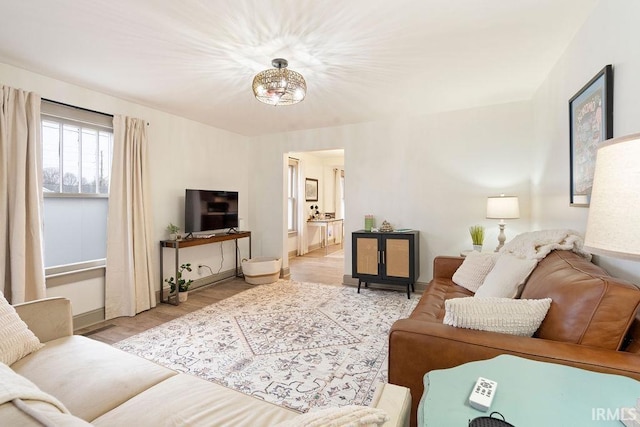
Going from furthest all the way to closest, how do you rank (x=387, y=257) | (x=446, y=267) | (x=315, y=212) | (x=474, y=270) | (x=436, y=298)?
(x=315, y=212) → (x=387, y=257) → (x=446, y=267) → (x=474, y=270) → (x=436, y=298)

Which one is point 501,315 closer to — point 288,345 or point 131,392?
point 131,392

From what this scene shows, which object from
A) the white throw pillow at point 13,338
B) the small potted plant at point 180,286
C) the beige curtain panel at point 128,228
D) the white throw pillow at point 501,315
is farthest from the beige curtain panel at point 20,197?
the white throw pillow at point 501,315

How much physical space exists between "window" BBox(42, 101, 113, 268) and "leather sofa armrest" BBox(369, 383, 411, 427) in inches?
136

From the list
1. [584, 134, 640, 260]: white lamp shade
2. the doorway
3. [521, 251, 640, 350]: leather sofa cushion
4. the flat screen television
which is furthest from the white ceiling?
the doorway

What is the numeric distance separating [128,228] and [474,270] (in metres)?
3.61

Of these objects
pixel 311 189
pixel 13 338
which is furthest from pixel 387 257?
pixel 311 189

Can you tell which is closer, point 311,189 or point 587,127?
point 587,127

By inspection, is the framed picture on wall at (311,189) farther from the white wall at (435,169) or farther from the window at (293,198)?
the white wall at (435,169)

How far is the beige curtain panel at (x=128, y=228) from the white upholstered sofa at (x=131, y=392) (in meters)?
1.83

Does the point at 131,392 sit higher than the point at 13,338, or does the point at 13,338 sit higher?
the point at 13,338

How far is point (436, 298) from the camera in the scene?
2.35 metres

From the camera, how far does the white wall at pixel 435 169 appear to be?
369 centimetres

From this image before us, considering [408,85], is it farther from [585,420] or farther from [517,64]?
[585,420]

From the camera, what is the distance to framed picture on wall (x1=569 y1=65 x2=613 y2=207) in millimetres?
1643
